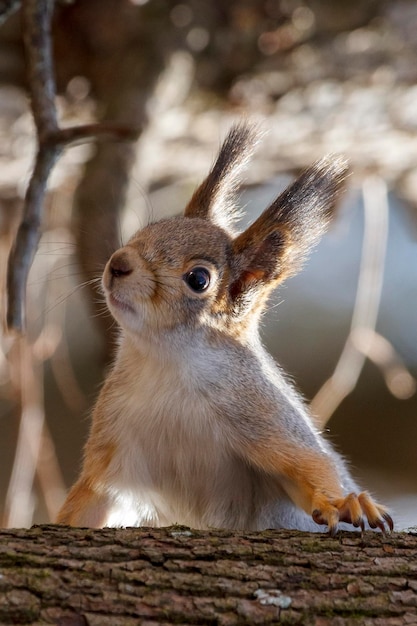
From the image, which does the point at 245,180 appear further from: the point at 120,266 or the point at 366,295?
the point at 120,266

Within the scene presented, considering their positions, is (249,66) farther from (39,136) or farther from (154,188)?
(39,136)

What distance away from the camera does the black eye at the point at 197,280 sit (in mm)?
1830

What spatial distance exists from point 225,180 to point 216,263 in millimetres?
332

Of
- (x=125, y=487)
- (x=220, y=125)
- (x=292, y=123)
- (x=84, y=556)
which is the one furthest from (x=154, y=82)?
(x=84, y=556)

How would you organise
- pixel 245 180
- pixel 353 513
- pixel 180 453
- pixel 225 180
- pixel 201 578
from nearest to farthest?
pixel 201 578, pixel 353 513, pixel 180 453, pixel 225 180, pixel 245 180

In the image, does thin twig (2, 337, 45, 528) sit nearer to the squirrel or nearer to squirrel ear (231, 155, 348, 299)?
the squirrel

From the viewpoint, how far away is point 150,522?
1.88 m

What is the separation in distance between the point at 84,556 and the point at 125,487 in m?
0.54

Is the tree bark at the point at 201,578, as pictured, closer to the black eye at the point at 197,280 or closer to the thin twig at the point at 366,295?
the black eye at the point at 197,280

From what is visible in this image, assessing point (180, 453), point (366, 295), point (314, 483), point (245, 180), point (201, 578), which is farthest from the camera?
point (366, 295)

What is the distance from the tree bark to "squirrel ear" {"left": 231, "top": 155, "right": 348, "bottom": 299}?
0.64 m

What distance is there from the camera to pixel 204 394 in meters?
1.80

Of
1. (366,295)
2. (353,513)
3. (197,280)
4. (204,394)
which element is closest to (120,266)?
(197,280)

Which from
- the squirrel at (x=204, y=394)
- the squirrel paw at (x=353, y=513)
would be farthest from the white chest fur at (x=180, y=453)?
the squirrel paw at (x=353, y=513)
